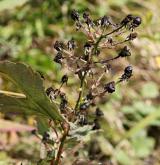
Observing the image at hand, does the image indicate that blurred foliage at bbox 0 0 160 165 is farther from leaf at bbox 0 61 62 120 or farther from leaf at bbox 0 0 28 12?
leaf at bbox 0 61 62 120

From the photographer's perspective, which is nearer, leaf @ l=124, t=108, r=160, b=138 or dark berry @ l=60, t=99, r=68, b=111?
dark berry @ l=60, t=99, r=68, b=111

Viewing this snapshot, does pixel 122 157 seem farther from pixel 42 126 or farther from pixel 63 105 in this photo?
pixel 63 105

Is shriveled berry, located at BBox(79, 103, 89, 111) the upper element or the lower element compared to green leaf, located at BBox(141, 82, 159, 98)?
lower

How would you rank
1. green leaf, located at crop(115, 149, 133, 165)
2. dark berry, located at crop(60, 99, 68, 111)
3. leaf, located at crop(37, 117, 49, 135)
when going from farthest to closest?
green leaf, located at crop(115, 149, 133, 165)
leaf, located at crop(37, 117, 49, 135)
dark berry, located at crop(60, 99, 68, 111)

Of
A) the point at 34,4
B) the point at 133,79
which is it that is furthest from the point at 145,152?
the point at 34,4

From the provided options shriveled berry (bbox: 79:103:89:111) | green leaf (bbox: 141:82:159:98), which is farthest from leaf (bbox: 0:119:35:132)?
green leaf (bbox: 141:82:159:98)

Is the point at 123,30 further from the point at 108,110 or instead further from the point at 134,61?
the point at 134,61

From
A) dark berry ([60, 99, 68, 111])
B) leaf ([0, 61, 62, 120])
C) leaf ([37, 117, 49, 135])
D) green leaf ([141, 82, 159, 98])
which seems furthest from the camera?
green leaf ([141, 82, 159, 98])

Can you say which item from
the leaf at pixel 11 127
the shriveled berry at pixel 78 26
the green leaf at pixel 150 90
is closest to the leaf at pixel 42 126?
the shriveled berry at pixel 78 26
